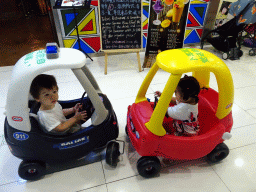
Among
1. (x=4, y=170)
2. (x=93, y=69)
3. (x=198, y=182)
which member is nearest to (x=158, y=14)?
(x=93, y=69)

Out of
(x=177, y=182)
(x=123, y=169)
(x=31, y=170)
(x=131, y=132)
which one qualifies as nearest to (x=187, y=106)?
(x=131, y=132)

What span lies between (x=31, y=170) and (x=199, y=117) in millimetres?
1414

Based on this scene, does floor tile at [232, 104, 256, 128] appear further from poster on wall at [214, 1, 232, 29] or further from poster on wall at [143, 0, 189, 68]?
poster on wall at [214, 1, 232, 29]

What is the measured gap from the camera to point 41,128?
1310mm

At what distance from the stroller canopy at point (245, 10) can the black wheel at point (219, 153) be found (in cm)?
249

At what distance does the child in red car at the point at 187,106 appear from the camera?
1.22 meters

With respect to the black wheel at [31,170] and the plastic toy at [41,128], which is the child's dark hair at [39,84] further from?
the black wheel at [31,170]

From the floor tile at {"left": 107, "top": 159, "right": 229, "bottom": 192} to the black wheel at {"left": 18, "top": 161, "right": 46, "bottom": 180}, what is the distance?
0.53 metres

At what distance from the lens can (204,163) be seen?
5.08 feet

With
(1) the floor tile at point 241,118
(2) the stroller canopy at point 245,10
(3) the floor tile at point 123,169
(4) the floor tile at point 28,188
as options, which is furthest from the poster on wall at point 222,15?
(4) the floor tile at point 28,188

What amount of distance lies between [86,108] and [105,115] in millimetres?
266

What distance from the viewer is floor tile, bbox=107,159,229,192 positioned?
1384mm

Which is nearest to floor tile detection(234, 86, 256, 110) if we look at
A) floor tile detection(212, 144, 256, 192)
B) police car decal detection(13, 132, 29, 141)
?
floor tile detection(212, 144, 256, 192)

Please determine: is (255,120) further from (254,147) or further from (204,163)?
(204,163)
